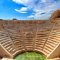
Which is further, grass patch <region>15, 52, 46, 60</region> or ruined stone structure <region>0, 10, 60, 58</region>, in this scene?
ruined stone structure <region>0, 10, 60, 58</region>

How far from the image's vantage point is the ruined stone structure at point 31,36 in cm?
1016

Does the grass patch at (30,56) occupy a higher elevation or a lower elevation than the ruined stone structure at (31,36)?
lower

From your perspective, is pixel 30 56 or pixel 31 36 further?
pixel 31 36

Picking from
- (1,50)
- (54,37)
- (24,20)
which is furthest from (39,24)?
(1,50)

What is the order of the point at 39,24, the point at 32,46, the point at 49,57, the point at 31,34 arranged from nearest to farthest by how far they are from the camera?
the point at 49,57, the point at 32,46, the point at 31,34, the point at 39,24

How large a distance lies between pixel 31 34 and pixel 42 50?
66.1 inches

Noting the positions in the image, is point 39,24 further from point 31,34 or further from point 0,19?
point 0,19

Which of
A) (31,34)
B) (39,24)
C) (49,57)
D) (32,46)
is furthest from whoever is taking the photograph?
(39,24)

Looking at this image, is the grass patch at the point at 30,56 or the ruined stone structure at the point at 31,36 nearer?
the grass patch at the point at 30,56

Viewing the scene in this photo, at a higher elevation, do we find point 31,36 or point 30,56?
point 31,36

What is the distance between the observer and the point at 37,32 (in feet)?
39.0

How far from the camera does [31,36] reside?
11562 millimetres

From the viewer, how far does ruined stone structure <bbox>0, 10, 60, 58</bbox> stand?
10.2 m

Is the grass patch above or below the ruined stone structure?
below
